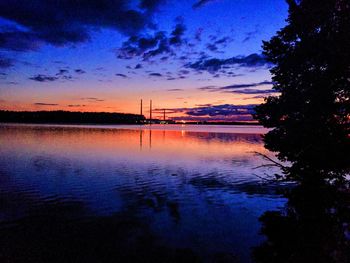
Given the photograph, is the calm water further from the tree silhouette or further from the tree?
the tree

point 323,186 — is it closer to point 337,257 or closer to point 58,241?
point 337,257

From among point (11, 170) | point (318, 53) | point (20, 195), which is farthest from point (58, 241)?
point (11, 170)

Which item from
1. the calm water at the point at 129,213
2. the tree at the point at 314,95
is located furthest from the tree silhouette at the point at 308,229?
the tree at the point at 314,95

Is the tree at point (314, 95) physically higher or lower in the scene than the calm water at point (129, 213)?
higher

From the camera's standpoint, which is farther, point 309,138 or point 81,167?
point 81,167

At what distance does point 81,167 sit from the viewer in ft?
94.4

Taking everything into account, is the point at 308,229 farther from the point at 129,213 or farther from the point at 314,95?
the point at 129,213

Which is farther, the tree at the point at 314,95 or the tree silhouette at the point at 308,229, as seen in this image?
the tree at the point at 314,95

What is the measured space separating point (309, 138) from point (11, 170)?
Answer: 23.3m

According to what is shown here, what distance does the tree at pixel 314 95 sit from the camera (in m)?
14.2

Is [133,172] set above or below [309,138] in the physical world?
below

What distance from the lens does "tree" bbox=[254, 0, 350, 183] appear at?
46.4ft

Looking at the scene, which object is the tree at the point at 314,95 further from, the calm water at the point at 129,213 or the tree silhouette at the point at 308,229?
the calm water at the point at 129,213

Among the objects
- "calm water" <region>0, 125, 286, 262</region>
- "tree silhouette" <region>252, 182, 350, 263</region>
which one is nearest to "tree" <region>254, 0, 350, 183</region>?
"tree silhouette" <region>252, 182, 350, 263</region>
